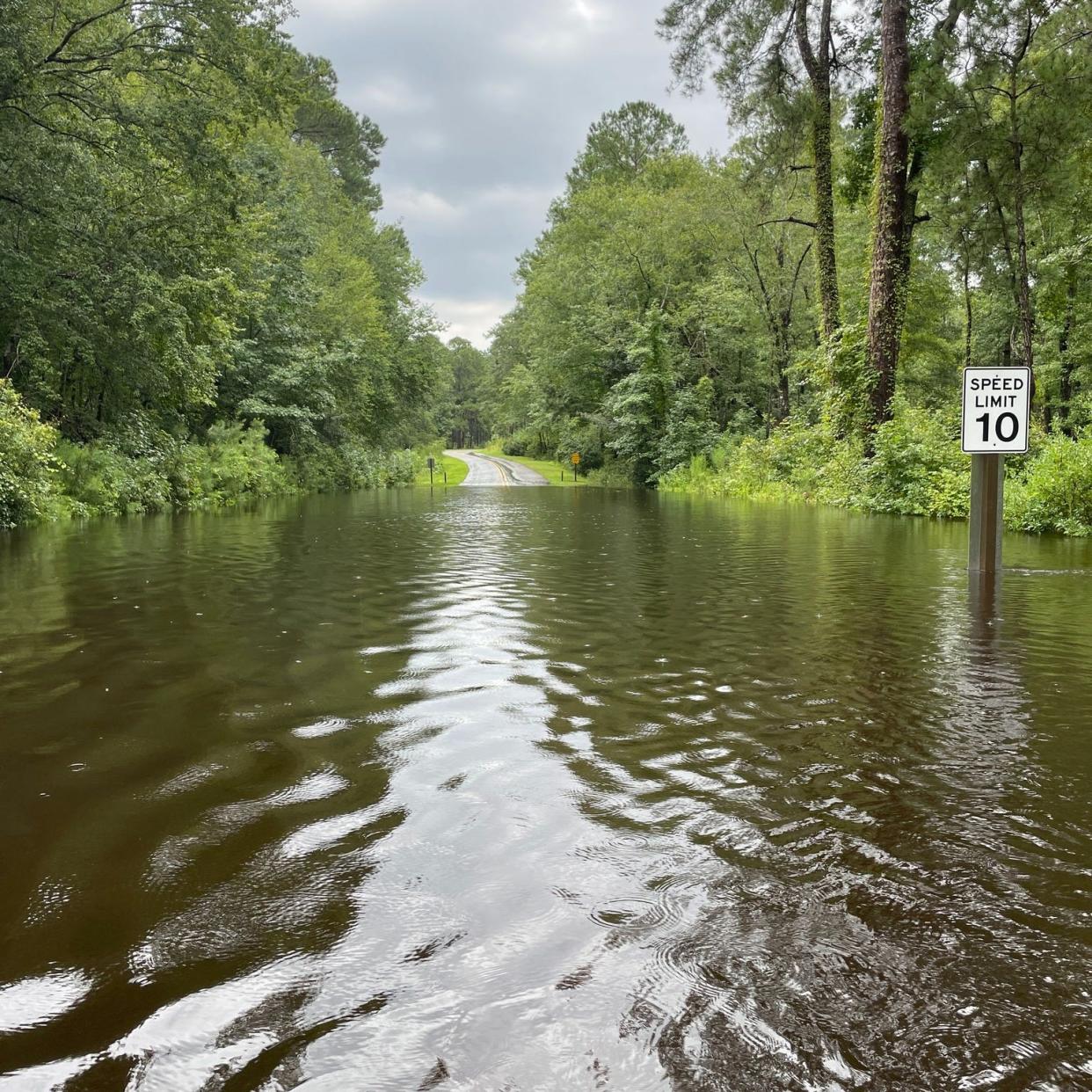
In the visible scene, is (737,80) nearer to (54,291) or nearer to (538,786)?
(54,291)

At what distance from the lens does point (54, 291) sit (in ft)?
59.7

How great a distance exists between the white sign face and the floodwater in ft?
8.32

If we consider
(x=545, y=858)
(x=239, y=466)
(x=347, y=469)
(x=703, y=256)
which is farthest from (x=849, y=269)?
(x=545, y=858)

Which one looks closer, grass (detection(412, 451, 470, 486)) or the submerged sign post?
the submerged sign post

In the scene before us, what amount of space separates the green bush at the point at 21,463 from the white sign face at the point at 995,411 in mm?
14390

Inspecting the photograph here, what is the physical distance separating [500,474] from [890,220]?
4196 centimetres

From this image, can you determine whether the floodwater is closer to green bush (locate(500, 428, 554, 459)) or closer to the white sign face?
the white sign face

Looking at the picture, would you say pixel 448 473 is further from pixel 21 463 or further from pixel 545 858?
pixel 545 858

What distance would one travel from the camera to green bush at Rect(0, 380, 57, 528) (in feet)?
47.2

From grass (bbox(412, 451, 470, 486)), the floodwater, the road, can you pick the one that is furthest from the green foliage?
grass (bbox(412, 451, 470, 486))

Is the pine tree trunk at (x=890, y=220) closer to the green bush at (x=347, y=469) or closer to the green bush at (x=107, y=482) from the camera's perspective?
the green bush at (x=107, y=482)

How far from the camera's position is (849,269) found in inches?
1362

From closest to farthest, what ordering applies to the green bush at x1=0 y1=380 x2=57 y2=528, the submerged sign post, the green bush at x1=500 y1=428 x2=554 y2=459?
the submerged sign post
the green bush at x1=0 y1=380 x2=57 y2=528
the green bush at x1=500 y1=428 x2=554 y2=459

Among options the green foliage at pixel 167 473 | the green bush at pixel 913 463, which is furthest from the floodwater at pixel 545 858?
the green foliage at pixel 167 473
